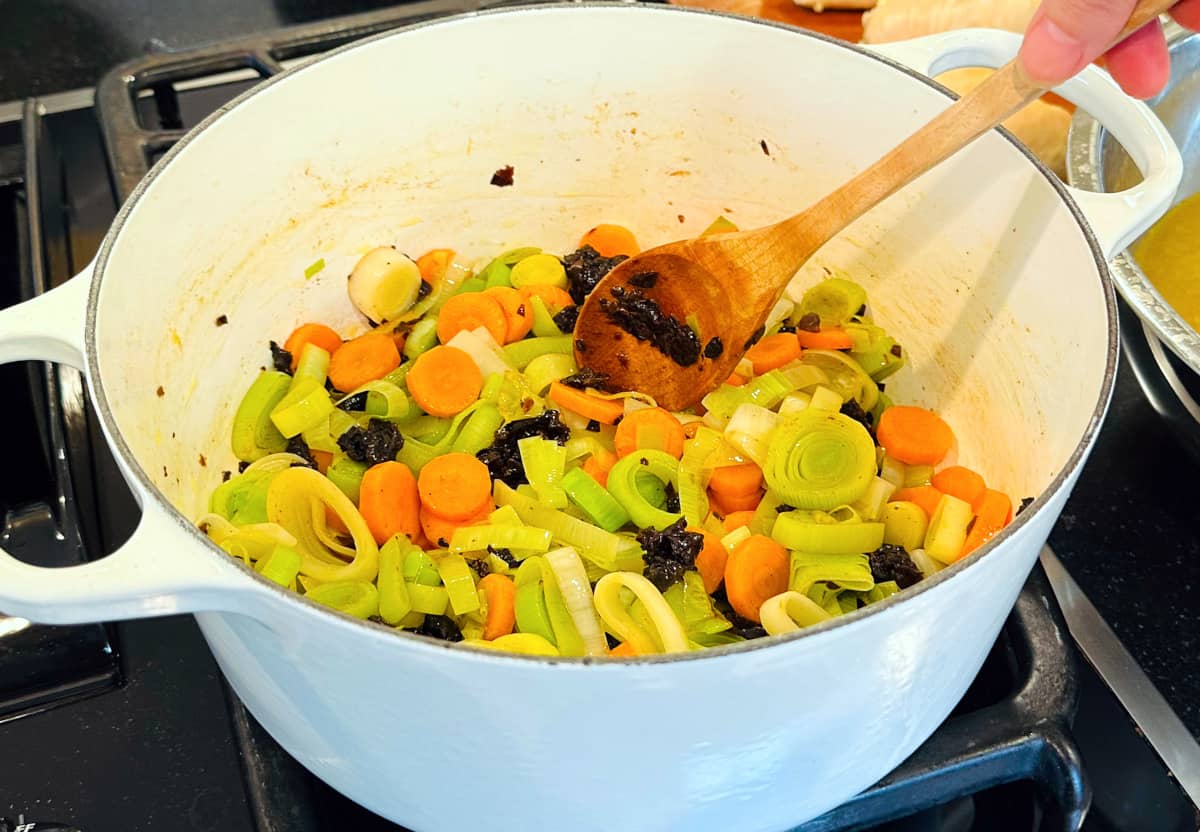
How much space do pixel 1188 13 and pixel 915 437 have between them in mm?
688

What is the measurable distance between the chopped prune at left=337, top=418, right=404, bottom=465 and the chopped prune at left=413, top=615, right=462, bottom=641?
31 cm

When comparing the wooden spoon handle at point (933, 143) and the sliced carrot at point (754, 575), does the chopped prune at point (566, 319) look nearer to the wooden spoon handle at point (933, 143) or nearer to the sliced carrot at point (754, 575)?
the wooden spoon handle at point (933, 143)

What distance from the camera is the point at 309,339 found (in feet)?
5.83

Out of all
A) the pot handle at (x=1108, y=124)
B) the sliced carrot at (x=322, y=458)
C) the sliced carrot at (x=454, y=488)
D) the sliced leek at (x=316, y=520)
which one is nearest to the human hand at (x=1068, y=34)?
the pot handle at (x=1108, y=124)

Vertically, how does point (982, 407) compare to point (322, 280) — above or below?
below

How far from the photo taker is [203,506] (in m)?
1.55

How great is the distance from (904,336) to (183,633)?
125cm

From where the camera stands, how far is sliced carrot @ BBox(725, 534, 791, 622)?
1395 millimetres

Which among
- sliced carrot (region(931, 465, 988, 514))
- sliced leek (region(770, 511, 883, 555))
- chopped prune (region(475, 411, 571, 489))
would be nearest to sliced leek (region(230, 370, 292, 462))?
chopped prune (region(475, 411, 571, 489))

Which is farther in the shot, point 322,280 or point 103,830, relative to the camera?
point 322,280

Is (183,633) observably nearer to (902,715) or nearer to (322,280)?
(322,280)

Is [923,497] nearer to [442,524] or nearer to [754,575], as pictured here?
[754,575]

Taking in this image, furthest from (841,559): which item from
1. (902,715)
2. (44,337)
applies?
(44,337)

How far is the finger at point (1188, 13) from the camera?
4.26ft
